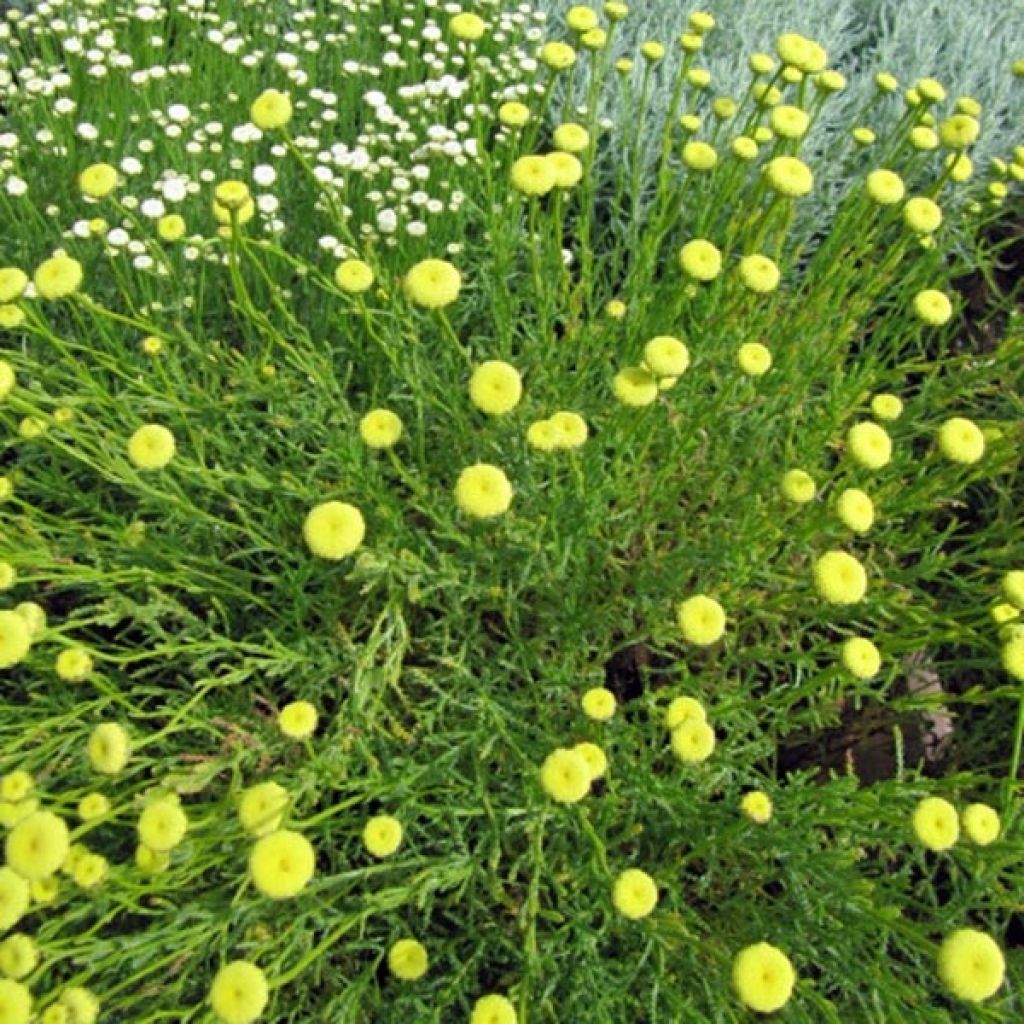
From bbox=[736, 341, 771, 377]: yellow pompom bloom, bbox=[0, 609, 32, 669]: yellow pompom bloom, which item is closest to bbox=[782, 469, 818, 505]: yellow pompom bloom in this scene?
bbox=[736, 341, 771, 377]: yellow pompom bloom

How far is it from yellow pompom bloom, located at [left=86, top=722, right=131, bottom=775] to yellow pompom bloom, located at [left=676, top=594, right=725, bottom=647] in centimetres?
73

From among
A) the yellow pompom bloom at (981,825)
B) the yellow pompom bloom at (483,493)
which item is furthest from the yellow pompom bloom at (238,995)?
the yellow pompom bloom at (981,825)

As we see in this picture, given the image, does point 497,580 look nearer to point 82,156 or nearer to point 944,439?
point 944,439

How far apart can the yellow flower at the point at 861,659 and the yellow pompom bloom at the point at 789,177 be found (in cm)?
69

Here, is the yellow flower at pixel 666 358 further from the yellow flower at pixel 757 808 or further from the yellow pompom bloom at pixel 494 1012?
the yellow pompom bloom at pixel 494 1012

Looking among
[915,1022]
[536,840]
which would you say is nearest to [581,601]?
[536,840]

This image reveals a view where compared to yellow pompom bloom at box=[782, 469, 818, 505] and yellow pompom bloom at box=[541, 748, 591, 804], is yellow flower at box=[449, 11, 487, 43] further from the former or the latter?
yellow pompom bloom at box=[541, 748, 591, 804]

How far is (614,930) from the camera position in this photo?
5.14 ft

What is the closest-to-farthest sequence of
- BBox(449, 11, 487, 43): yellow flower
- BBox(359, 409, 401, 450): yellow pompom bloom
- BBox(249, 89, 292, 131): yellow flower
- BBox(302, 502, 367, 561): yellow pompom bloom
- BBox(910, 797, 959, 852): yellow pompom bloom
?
1. BBox(910, 797, 959, 852): yellow pompom bloom
2. BBox(302, 502, 367, 561): yellow pompom bloom
3. BBox(359, 409, 401, 450): yellow pompom bloom
4. BBox(249, 89, 292, 131): yellow flower
5. BBox(449, 11, 487, 43): yellow flower

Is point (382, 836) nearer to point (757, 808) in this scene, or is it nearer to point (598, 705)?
point (598, 705)

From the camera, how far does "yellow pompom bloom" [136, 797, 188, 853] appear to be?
1217 mm

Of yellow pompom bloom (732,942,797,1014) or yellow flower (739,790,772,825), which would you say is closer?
yellow pompom bloom (732,942,797,1014)

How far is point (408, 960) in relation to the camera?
138 cm

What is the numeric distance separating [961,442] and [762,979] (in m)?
0.78
